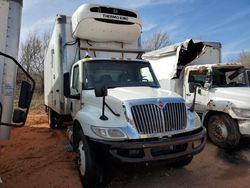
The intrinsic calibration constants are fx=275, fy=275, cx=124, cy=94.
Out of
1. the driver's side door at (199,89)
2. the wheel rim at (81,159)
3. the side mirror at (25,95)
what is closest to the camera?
the side mirror at (25,95)

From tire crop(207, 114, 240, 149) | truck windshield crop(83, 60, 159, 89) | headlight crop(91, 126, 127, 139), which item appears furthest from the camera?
tire crop(207, 114, 240, 149)

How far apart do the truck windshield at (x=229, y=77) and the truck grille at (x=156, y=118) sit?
12.7ft

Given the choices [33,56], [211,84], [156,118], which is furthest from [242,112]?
[33,56]

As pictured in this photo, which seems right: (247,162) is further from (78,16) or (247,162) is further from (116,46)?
(78,16)

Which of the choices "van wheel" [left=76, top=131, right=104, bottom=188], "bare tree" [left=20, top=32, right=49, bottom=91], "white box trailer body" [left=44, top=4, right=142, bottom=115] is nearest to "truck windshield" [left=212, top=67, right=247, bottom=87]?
"white box trailer body" [left=44, top=4, right=142, bottom=115]

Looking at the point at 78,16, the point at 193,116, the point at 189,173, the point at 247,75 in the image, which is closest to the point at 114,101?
the point at 193,116

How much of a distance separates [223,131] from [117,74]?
3.45m

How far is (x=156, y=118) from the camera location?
4355 millimetres

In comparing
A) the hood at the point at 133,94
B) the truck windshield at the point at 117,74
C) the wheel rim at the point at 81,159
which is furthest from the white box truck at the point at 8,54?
the truck windshield at the point at 117,74

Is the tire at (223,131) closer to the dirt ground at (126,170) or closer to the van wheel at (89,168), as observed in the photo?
the dirt ground at (126,170)

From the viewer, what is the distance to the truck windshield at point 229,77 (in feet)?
26.4

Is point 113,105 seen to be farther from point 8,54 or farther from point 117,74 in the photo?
point 8,54

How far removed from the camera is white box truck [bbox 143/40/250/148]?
705cm

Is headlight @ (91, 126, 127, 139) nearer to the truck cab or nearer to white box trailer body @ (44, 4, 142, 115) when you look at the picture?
white box trailer body @ (44, 4, 142, 115)
